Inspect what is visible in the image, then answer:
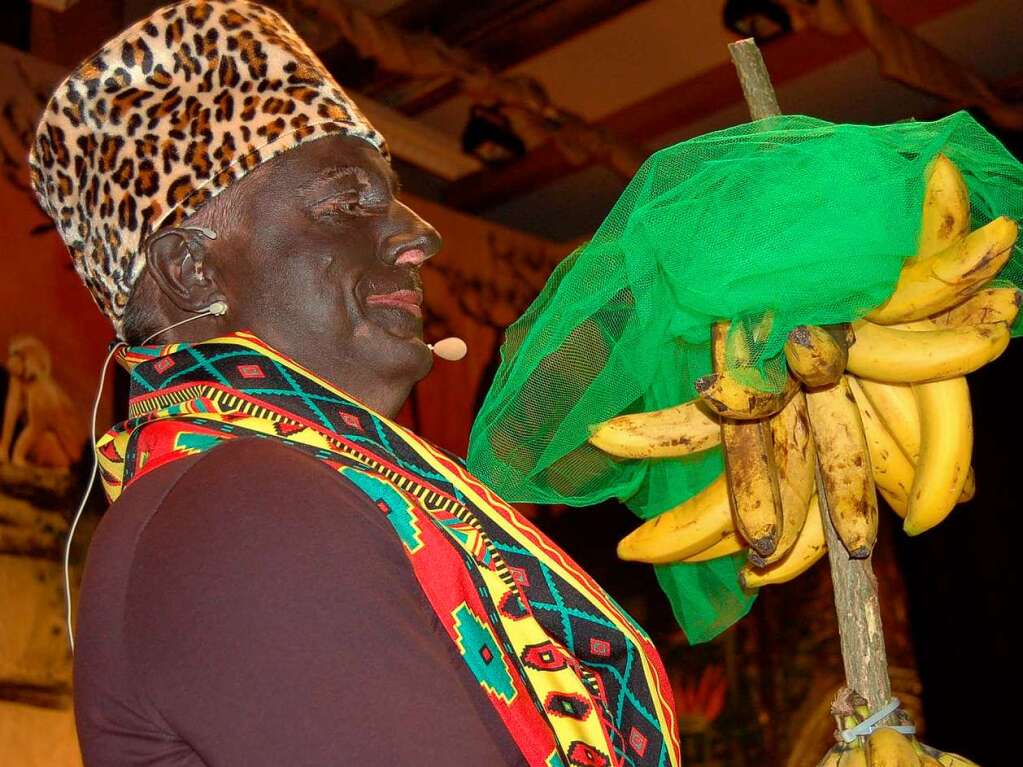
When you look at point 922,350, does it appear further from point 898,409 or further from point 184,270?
point 184,270

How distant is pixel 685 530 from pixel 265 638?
0.46 metres

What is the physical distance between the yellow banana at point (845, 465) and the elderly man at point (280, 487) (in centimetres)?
16

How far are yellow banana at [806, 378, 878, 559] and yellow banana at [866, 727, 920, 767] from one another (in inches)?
4.9

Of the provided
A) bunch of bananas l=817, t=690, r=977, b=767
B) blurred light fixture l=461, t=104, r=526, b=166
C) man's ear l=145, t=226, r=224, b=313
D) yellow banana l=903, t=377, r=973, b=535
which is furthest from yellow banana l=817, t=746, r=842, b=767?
blurred light fixture l=461, t=104, r=526, b=166

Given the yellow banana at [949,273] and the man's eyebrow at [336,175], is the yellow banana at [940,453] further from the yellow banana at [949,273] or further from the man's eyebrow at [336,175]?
the man's eyebrow at [336,175]

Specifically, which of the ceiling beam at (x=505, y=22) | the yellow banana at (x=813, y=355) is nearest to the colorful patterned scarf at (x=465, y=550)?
the yellow banana at (x=813, y=355)

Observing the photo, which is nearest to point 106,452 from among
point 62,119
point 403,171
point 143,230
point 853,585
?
point 143,230

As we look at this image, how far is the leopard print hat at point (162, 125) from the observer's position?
101cm

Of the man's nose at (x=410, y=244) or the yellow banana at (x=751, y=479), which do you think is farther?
the man's nose at (x=410, y=244)

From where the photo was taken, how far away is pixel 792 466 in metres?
0.95

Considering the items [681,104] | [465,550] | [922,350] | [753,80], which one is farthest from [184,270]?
[681,104]

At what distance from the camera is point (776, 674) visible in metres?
5.22

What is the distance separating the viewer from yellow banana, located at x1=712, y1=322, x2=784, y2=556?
2.93 feet

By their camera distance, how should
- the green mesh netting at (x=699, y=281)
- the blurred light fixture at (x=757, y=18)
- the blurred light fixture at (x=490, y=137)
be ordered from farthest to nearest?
the blurred light fixture at (x=490, y=137) → the blurred light fixture at (x=757, y=18) → the green mesh netting at (x=699, y=281)
